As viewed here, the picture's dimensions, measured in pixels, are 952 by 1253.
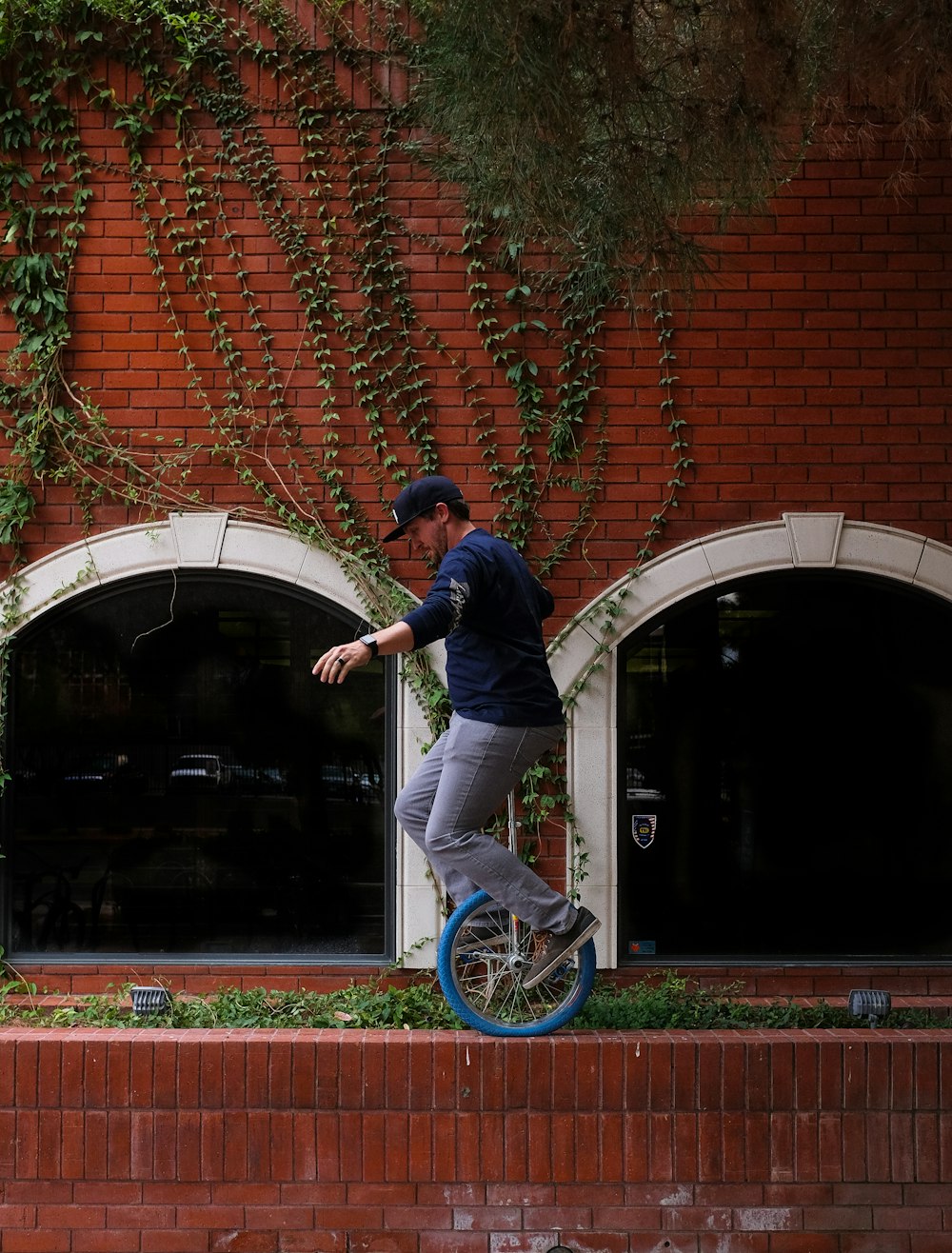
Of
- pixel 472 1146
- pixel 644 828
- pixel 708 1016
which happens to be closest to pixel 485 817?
pixel 472 1146

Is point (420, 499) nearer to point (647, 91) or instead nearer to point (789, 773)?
point (647, 91)

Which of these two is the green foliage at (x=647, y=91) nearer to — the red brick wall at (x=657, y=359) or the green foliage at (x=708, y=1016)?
the red brick wall at (x=657, y=359)

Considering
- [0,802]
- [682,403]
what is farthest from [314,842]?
[682,403]

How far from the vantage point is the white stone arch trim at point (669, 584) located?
5.93 m

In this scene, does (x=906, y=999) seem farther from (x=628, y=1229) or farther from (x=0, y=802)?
(x=0, y=802)

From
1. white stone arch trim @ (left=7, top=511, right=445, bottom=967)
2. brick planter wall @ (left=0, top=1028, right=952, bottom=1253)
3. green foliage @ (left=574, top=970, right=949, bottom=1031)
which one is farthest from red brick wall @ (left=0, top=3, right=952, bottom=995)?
green foliage @ (left=574, top=970, right=949, bottom=1031)

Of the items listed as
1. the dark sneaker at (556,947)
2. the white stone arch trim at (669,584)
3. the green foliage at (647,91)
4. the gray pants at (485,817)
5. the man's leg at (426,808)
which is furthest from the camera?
the white stone arch trim at (669,584)

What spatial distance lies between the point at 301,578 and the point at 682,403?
2.03m

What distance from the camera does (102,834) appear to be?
6133 millimetres

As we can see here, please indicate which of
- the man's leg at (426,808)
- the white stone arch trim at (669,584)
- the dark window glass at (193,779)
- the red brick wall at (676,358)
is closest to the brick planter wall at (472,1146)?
the man's leg at (426,808)

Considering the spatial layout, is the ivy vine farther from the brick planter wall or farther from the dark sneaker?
the brick planter wall

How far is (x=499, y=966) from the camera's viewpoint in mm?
4844

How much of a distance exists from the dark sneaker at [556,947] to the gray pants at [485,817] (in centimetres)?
4

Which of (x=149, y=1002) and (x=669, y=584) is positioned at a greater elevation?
(x=669, y=584)
